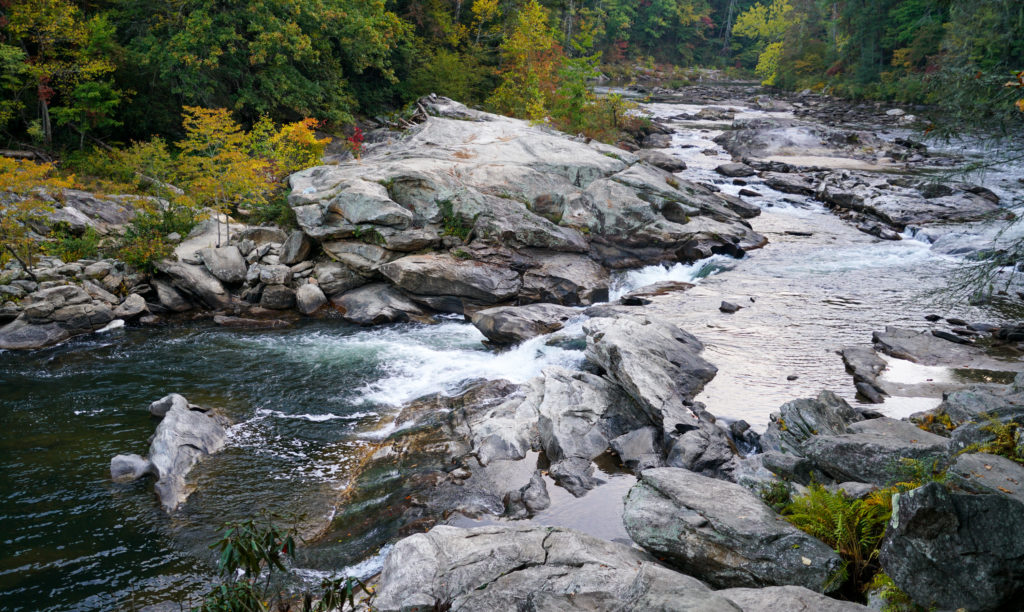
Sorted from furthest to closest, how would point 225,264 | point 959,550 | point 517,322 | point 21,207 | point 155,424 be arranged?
point 225,264
point 21,207
point 517,322
point 155,424
point 959,550

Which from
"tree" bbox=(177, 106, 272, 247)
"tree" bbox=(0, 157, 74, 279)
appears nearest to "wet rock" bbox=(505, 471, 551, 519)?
"tree" bbox=(177, 106, 272, 247)

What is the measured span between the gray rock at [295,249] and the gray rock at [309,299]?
1370mm

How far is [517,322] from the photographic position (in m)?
14.7

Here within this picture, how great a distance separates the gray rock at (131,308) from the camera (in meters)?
15.5

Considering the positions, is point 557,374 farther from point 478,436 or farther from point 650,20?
point 650,20

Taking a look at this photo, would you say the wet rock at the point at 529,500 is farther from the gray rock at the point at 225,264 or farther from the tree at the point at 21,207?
the tree at the point at 21,207

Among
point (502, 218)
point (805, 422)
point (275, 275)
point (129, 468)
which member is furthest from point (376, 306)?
point (805, 422)

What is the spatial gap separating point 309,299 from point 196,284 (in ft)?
10.1

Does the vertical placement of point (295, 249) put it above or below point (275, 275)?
above

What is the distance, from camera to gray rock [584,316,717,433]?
10305 millimetres

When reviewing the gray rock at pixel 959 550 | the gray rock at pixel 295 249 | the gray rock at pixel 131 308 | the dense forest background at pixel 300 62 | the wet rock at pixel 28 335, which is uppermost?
the dense forest background at pixel 300 62

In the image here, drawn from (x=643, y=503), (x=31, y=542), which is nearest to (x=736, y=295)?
(x=643, y=503)

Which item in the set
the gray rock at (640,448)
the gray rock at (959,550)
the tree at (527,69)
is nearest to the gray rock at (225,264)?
the gray rock at (640,448)

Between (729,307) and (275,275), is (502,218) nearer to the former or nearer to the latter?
(275,275)
